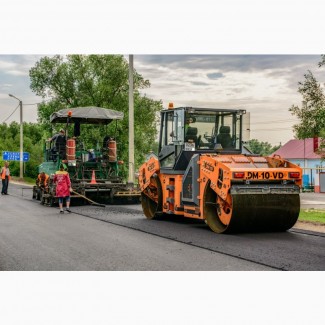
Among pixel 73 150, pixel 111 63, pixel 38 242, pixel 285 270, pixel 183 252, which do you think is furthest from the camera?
pixel 111 63

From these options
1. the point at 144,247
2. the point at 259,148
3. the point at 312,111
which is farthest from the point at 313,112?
the point at 144,247

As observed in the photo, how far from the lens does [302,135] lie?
59.8ft

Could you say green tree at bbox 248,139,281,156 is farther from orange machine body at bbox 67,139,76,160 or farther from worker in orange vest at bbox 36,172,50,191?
worker in orange vest at bbox 36,172,50,191

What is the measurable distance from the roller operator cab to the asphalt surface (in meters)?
0.38

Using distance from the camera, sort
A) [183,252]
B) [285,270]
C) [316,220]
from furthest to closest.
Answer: [316,220], [183,252], [285,270]

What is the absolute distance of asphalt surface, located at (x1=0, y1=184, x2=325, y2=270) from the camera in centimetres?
977

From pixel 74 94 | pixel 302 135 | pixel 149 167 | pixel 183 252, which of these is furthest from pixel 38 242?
pixel 74 94

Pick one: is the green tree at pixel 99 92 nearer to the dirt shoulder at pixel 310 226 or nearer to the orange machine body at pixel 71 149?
the orange machine body at pixel 71 149

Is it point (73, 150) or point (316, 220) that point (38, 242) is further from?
point (73, 150)

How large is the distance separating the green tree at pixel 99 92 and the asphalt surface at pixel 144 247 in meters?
4.61

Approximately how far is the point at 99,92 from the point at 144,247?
14.7 meters

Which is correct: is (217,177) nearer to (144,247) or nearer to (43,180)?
(144,247)

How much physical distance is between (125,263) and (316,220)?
24.5 feet

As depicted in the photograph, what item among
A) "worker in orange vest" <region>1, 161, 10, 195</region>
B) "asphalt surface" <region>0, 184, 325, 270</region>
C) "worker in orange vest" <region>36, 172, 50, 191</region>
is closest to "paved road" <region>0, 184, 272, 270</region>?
"asphalt surface" <region>0, 184, 325, 270</region>
